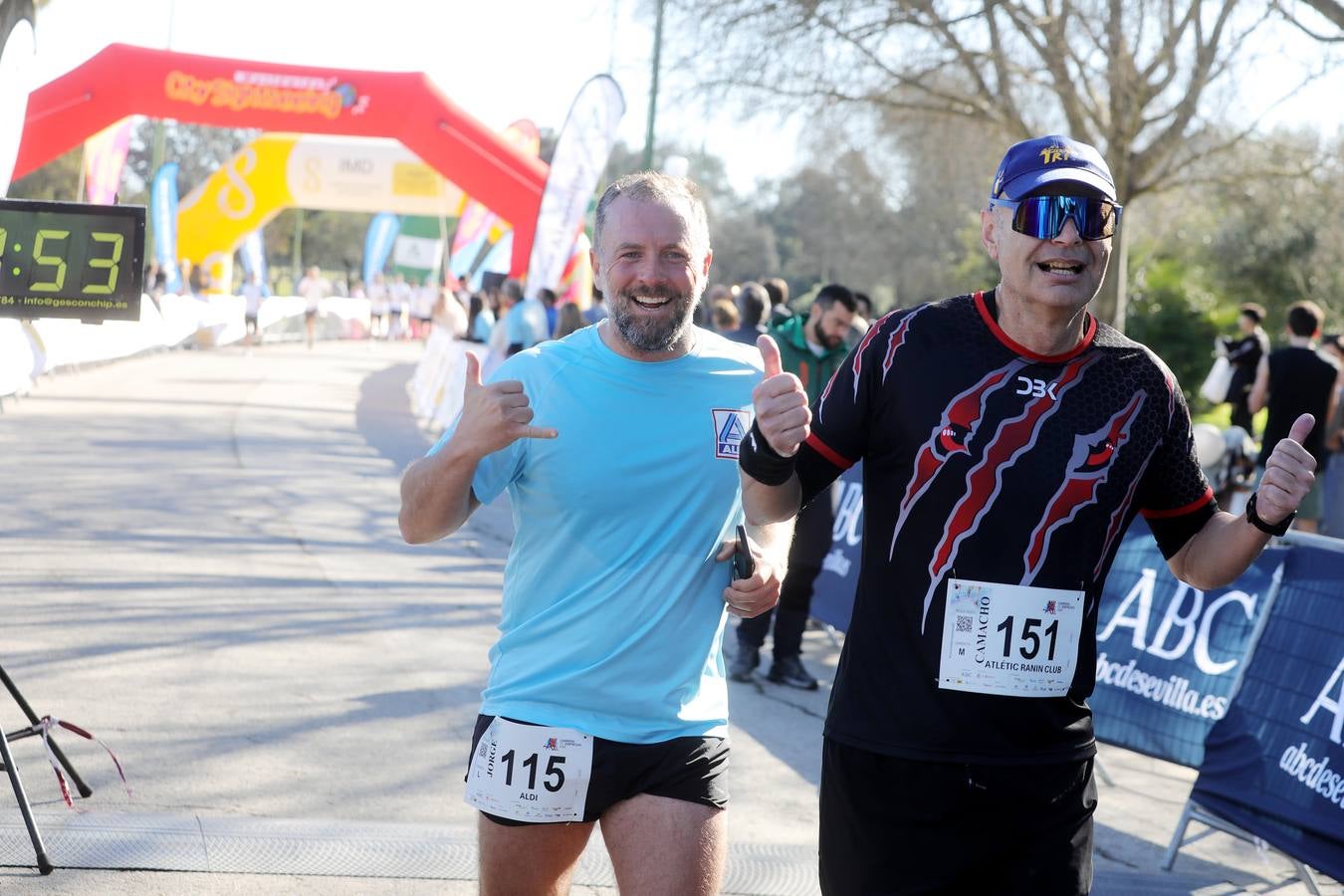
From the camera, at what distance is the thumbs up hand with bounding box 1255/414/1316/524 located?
2717 millimetres

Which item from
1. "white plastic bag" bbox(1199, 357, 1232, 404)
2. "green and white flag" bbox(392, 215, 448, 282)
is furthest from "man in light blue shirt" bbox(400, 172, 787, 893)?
"green and white flag" bbox(392, 215, 448, 282)

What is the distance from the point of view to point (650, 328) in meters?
3.09

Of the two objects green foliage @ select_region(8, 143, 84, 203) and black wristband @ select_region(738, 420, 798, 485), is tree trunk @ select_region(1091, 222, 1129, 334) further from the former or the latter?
green foliage @ select_region(8, 143, 84, 203)

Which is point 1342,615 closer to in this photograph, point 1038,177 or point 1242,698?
point 1242,698

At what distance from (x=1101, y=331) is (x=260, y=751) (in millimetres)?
4006

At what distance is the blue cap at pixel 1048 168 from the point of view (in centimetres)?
273

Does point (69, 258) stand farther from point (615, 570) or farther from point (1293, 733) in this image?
point (1293, 733)

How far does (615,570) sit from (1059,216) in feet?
3.54

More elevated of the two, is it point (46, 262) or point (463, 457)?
point (46, 262)

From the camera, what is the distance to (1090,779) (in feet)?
9.22

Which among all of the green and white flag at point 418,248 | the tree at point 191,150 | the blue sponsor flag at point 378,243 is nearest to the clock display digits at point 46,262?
the blue sponsor flag at point 378,243

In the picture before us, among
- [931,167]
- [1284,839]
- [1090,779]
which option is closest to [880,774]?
[1090,779]

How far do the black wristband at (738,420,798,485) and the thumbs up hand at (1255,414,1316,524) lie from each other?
0.86 m

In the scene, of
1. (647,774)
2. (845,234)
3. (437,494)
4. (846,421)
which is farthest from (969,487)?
(845,234)
